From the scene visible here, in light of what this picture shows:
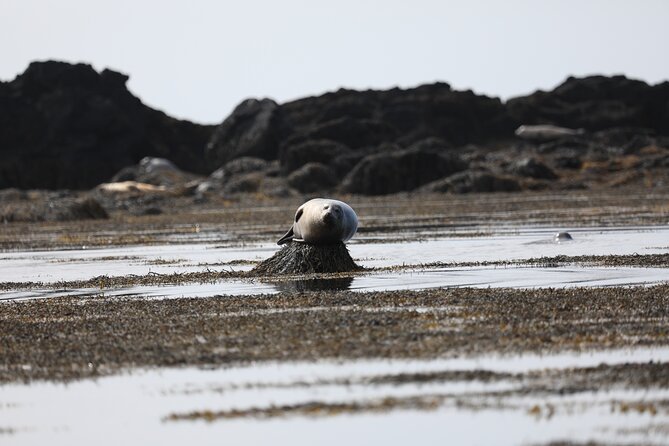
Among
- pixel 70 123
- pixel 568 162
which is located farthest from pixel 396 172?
pixel 70 123

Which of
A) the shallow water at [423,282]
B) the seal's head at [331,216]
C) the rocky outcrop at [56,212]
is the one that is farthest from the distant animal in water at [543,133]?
the shallow water at [423,282]

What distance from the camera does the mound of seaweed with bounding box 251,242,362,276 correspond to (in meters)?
21.1

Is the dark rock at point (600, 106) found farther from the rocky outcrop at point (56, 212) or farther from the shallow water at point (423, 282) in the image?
the shallow water at point (423, 282)

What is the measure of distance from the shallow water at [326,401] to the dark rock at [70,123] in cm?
10795

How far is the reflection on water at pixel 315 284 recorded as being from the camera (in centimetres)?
1830

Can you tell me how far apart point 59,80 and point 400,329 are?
111597 millimetres

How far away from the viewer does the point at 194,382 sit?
11.2 meters

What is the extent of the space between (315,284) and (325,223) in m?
1.93

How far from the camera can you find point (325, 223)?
20781mm

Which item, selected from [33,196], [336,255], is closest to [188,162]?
[33,196]

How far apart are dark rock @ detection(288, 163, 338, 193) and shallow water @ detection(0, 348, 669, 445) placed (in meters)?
66.3

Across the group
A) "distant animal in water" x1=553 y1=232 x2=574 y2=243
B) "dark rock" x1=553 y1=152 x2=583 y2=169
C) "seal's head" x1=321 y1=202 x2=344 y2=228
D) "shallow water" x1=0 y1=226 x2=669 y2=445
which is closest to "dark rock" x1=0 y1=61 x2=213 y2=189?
"dark rock" x1=553 y1=152 x2=583 y2=169

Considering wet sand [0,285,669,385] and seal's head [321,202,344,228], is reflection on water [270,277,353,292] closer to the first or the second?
wet sand [0,285,669,385]

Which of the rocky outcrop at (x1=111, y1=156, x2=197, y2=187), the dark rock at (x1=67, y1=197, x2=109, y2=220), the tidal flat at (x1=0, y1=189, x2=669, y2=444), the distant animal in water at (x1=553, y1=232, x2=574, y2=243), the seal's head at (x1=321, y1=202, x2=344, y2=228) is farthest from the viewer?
the rocky outcrop at (x1=111, y1=156, x2=197, y2=187)
